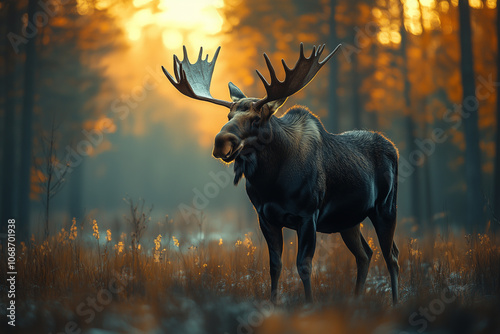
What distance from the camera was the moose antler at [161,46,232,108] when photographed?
4709 mm

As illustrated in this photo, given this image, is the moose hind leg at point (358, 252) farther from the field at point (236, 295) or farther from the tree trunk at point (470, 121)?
the tree trunk at point (470, 121)

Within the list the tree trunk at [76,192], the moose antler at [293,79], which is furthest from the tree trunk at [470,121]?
the tree trunk at [76,192]

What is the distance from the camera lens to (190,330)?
3.00 m

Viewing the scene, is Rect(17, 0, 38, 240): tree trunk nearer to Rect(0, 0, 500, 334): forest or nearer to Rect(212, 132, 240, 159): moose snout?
Rect(0, 0, 500, 334): forest

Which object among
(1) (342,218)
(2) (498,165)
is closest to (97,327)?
(1) (342,218)

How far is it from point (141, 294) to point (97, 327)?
4.36 feet

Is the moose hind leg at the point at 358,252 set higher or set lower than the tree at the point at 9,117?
lower

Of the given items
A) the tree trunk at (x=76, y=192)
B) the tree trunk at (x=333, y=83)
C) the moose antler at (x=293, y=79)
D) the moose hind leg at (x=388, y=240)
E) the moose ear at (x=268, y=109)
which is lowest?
the moose hind leg at (x=388, y=240)

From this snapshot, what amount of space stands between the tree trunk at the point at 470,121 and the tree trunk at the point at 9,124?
10693 millimetres

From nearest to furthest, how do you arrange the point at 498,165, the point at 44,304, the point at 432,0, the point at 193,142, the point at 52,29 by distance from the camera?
the point at 44,304 → the point at 498,165 → the point at 52,29 → the point at 432,0 → the point at 193,142

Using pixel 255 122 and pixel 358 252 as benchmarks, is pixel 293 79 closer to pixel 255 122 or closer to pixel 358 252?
pixel 255 122

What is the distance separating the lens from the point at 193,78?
202 inches

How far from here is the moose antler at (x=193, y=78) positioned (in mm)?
4709

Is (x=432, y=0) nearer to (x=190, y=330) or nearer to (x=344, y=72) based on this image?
(x=344, y=72)
